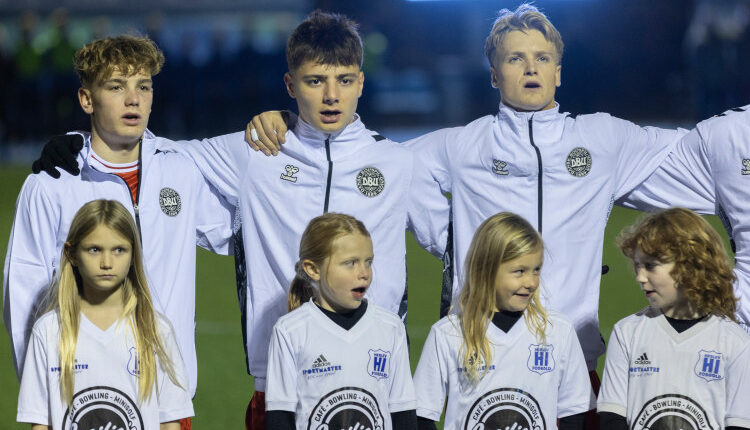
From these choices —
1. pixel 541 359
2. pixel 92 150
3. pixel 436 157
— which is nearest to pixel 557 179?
pixel 436 157

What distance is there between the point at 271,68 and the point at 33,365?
1647cm

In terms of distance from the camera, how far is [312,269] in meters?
4.07

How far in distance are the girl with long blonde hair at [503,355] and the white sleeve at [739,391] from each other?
52 cm

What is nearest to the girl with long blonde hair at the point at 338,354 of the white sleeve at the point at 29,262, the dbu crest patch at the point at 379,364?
the dbu crest patch at the point at 379,364

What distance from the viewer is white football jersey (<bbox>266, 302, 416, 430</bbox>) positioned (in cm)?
392

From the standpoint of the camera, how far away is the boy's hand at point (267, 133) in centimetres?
465

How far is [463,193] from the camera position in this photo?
4.68 meters

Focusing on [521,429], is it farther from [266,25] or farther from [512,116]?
[266,25]

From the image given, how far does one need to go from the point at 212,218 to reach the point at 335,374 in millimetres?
1087

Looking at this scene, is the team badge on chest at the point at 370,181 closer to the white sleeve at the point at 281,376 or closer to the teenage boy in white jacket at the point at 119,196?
the teenage boy in white jacket at the point at 119,196

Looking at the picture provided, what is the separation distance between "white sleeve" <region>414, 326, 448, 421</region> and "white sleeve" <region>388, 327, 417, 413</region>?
31 mm

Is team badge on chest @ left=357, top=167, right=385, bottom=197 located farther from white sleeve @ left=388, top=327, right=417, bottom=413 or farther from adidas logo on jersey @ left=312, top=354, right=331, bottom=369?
adidas logo on jersey @ left=312, top=354, right=331, bottom=369

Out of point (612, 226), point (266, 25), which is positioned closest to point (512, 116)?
point (612, 226)

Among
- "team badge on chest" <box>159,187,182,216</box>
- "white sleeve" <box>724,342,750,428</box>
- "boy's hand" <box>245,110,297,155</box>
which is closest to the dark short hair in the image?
"boy's hand" <box>245,110,297,155</box>
